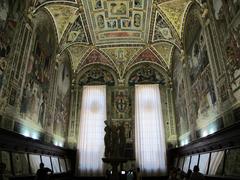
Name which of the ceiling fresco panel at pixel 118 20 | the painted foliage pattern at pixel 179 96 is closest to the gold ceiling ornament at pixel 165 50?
the painted foliage pattern at pixel 179 96

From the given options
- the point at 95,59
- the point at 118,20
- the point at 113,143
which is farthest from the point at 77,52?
the point at 113,143

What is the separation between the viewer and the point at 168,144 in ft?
56.4

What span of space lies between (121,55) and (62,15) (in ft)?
20.7

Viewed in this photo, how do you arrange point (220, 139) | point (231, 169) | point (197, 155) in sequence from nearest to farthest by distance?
point (231, 169) → point (220, 139) → point (197, 155)

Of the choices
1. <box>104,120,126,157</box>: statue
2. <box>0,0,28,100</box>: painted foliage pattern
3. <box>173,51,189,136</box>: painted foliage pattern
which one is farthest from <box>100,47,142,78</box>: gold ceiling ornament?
<box>104,120,126,157</box>: statue

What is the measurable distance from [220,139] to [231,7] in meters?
4.93

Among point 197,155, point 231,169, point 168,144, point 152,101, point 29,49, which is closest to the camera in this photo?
point 231,169

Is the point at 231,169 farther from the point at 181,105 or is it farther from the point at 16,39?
the point at 16,39

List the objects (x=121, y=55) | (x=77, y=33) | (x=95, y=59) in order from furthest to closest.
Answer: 1. (x=95, y=59)
2. (x=121, y=55)
3. (x=77, y=33)

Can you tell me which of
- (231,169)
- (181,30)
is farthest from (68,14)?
(231,169)

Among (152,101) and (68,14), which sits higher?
(68,14)

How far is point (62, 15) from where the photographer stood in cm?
1381

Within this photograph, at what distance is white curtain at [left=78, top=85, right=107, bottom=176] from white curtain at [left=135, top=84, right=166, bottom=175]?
2758mm

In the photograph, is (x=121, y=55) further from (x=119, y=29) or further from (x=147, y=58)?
(x=119, y=29)
